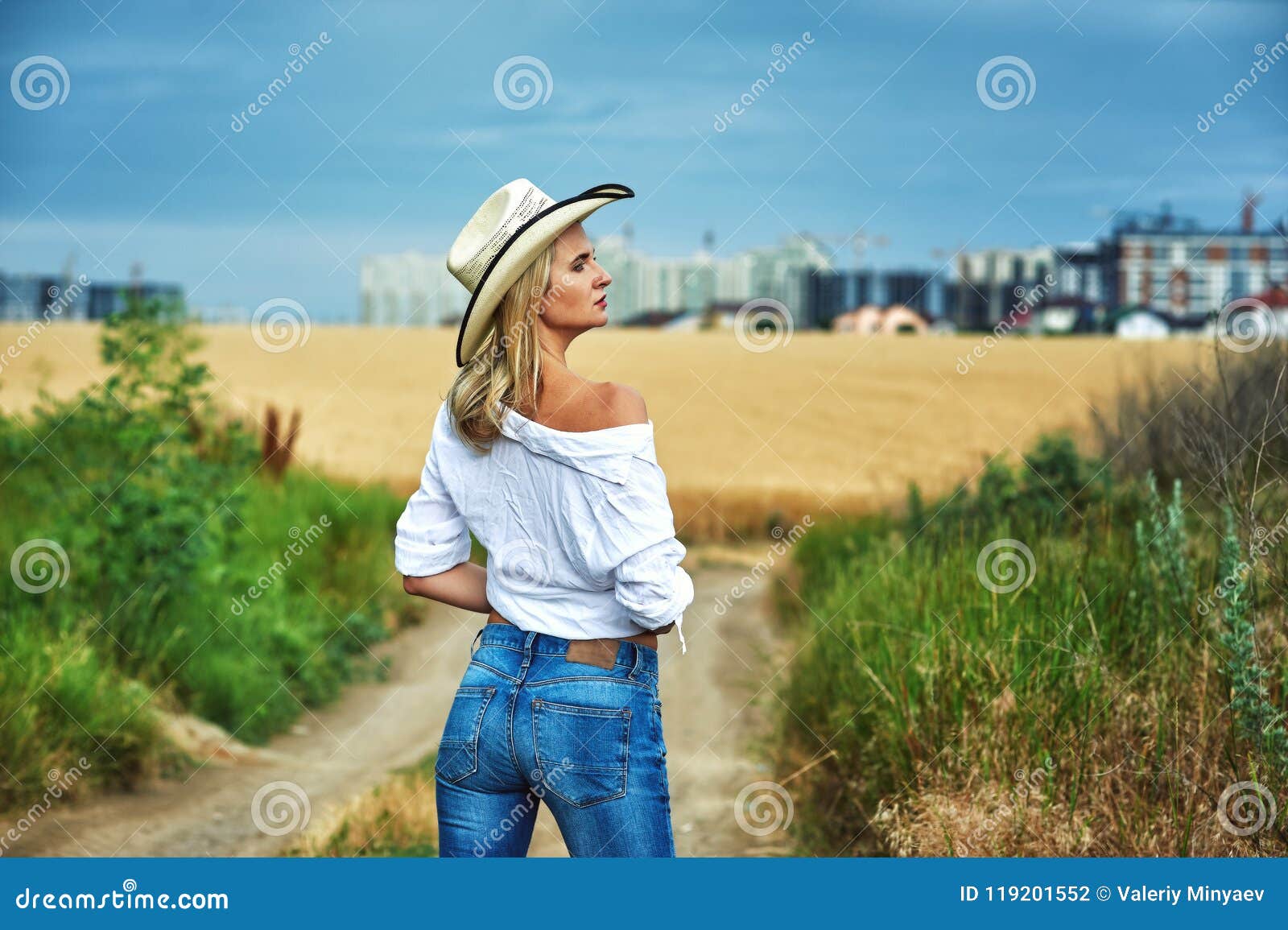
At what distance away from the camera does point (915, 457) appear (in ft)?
56.6

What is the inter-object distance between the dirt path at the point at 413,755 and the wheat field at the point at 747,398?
1640 mm

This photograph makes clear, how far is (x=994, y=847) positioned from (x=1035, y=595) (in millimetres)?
1078

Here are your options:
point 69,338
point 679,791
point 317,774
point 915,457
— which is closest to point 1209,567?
point 679,791

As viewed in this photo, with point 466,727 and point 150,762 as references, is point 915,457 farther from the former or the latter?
point 466,727

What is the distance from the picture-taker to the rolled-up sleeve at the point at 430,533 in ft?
7.96

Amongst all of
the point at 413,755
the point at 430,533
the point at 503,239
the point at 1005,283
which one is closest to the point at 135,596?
the point at 413,755

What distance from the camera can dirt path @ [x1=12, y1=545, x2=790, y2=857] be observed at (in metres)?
5.10

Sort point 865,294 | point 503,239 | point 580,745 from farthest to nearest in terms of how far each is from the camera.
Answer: point 865,294
point 503,239
point 580,745

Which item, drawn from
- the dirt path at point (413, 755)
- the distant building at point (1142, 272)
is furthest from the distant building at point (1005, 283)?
the dirt path at point (413, 755)

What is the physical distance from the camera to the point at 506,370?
227 centimetres

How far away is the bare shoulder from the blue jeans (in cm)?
40

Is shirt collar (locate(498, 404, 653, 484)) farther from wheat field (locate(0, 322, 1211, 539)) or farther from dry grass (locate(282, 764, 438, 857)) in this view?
dry grass (locate(282, 764, 438, 857))

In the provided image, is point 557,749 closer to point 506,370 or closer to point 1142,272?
point 506,370

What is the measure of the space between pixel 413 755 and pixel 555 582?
4.64 m
